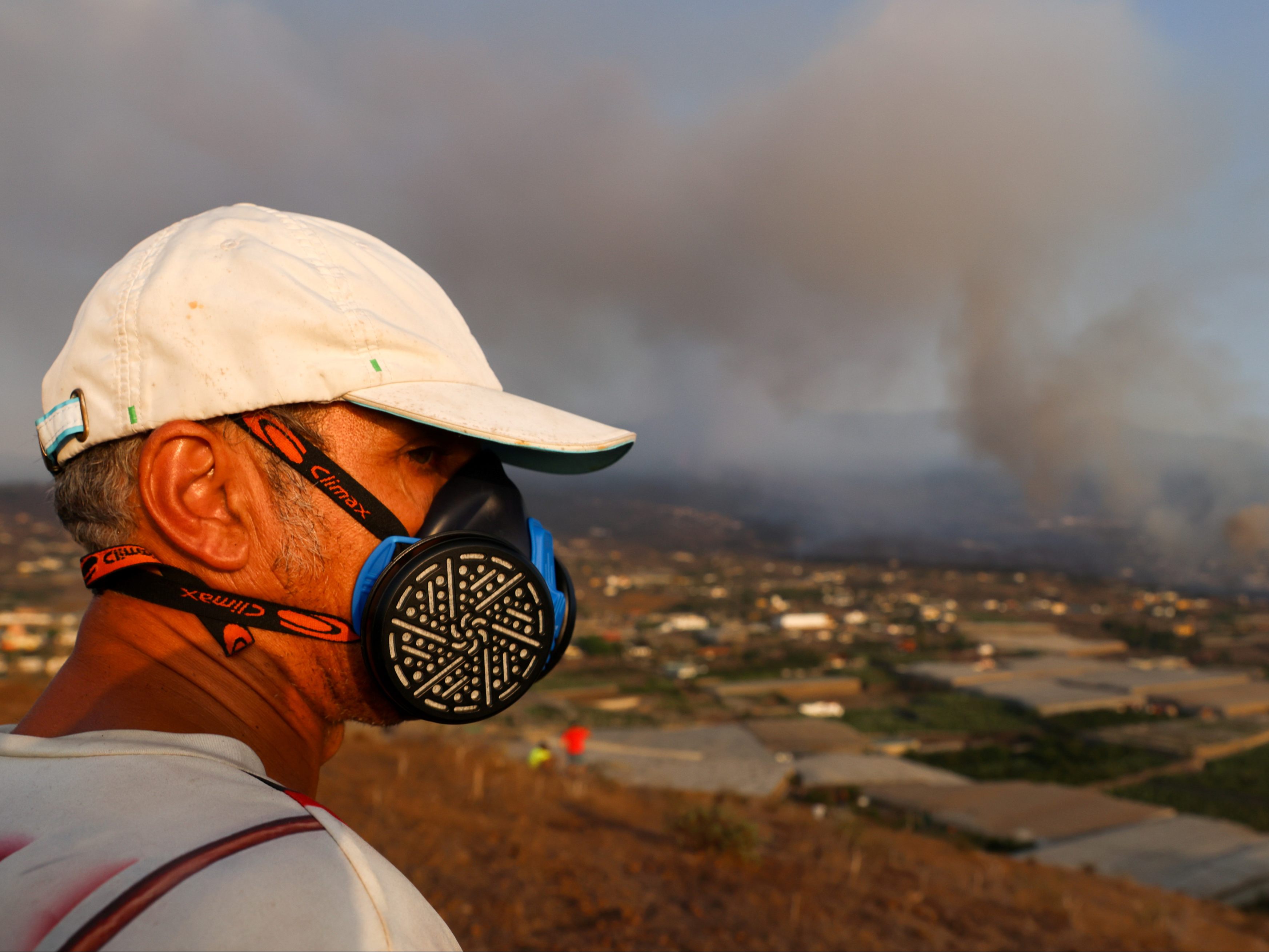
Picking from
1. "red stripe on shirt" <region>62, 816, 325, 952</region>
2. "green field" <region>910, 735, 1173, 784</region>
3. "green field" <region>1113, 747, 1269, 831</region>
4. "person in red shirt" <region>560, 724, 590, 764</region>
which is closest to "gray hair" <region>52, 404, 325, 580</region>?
"red stripe on shirt" <region>62, 816, 325, 952</region>

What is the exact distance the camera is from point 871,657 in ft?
264

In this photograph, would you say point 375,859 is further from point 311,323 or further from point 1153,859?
point 1153,859

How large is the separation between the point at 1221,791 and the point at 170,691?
5077cm

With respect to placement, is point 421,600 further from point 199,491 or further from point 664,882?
point 664,882

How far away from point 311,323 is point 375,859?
36.8 inches

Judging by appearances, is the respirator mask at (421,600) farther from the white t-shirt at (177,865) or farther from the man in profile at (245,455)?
the white t-shirt at (177,865)

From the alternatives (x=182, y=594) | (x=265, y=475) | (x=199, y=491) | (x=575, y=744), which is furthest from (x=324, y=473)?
(x=575, y=744)

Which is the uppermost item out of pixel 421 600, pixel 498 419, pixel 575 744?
pixel 498 419

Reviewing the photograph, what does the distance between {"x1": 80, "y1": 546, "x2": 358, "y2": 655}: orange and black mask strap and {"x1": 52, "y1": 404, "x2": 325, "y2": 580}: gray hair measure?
6cm

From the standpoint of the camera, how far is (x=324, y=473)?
1545mm

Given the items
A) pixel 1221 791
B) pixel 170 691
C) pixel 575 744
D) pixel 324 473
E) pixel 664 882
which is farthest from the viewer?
pixel 1221 791

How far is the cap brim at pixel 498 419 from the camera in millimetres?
1500

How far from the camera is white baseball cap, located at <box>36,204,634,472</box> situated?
4.73ft

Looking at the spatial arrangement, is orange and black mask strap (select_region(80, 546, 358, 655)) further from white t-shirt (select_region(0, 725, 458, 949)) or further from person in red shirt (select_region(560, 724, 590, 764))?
person in red shirt (select_region(560, 724, 590, 764))
